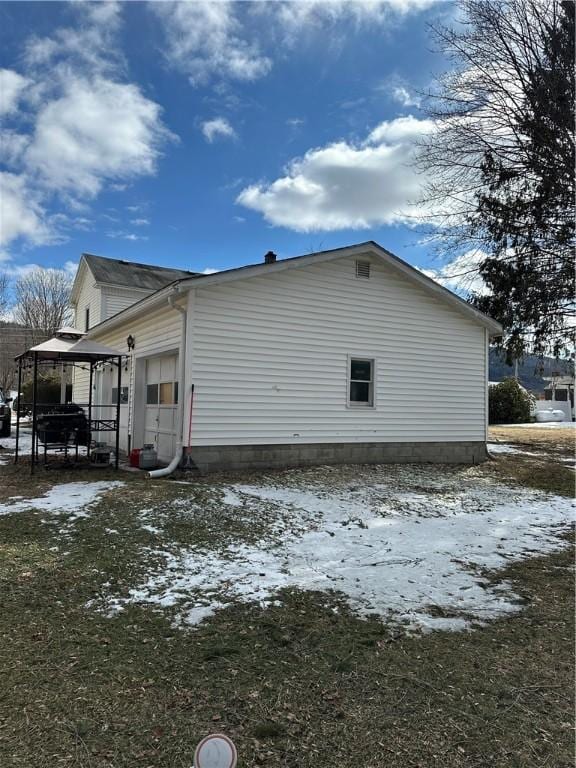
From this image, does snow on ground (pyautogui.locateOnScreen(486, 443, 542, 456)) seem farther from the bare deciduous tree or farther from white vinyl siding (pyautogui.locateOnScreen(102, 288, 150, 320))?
the bare deciduous tree

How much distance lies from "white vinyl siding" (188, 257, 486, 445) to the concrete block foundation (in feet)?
0.53

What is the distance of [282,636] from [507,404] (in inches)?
1060

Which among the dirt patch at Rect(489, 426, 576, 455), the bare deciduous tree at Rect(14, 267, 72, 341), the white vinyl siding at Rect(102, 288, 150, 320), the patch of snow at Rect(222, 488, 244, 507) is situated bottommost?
the patch of snow at Rect(222, 488, 244, 507)

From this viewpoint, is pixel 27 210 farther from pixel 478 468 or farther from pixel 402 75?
pixel 478 468

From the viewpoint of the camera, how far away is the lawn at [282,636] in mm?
2271

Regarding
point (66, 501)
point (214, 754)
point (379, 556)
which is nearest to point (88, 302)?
point (66, 501)

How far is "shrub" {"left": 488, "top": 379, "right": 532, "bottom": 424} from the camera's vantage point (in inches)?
1073

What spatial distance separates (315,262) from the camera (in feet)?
33.9

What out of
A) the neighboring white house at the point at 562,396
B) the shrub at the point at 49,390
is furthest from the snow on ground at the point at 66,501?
the neighboring white house at the point at 562,396

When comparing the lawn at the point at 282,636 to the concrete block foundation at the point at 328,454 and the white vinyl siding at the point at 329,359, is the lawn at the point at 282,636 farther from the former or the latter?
the white vinyl siding at the point at 329,359

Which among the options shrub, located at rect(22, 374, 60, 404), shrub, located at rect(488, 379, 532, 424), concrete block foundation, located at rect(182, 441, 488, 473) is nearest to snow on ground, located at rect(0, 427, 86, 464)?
concrete block foundation, located at rect(182, 441, 488, 473)

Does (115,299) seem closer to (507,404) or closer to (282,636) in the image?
(282,636)

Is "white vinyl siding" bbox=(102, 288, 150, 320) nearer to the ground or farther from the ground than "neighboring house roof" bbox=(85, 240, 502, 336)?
farther from the ground

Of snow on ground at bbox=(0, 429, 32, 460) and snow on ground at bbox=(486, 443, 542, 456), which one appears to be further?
snow on ground at bbox=(486, 443, 542, 456)
